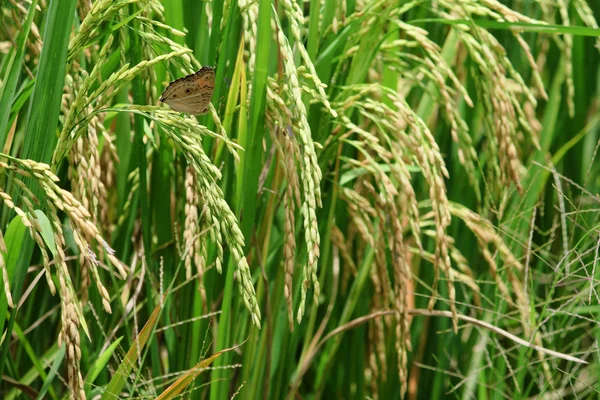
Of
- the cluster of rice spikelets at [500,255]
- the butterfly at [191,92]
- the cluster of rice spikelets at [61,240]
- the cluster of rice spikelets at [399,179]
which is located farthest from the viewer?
the cluster of rice spikelets at [500,255]

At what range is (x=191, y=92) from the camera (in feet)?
3.98

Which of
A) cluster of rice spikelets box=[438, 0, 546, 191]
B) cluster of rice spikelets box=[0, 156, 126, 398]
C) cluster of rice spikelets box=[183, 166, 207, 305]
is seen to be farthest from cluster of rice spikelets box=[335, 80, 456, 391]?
cluster of rice spikelets box=[0, 156, 126, 398]

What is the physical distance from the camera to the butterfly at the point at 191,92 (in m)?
1.19

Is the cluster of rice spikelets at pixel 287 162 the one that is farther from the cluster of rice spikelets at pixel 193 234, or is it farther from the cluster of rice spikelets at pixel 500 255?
the cluster of rice spikelets at pixel 500 255

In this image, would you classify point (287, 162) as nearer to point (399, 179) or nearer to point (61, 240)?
point (399, 179)

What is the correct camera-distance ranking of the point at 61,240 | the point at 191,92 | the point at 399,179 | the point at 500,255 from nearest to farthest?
the point at 61,240 → the point at 191,92 → the point at 399,179 → the point at 500,255

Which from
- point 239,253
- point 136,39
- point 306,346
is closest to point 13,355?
point 306,346

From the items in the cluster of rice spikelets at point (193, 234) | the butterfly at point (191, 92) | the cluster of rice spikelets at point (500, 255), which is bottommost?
the cluster of rice spikelets at point (500, 255)

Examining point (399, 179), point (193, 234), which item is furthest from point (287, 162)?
point (399, 179)

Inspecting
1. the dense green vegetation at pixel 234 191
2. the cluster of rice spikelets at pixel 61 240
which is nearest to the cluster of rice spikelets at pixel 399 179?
the dense green vegetation at pixel 234 191

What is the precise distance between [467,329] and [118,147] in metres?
1.09

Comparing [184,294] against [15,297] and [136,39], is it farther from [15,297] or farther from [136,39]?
[136,39]

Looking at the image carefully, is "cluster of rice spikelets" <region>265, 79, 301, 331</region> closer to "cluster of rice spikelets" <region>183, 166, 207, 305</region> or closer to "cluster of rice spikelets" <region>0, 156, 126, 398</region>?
"cluster of rice spikelets" <region>183, 166, 207, 305</region>

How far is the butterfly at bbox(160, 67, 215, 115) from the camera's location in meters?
1.19
